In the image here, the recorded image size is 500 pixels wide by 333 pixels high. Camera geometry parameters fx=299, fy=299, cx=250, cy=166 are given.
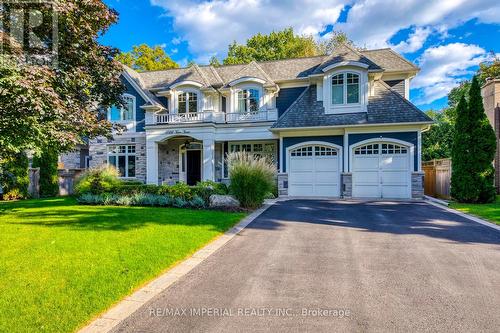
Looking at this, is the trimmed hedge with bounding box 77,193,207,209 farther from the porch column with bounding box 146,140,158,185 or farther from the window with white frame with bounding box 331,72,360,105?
the window with white frame with bounding box 331,72,360,105

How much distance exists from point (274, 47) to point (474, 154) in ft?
88.6

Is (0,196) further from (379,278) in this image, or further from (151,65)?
(151,65)

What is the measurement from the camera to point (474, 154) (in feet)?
40.1

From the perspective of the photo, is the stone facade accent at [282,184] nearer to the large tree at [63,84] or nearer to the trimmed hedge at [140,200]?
the trimmed hedge at [140,200]

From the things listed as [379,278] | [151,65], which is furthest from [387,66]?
[151,65]

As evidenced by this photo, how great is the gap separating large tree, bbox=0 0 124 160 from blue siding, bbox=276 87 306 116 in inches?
370

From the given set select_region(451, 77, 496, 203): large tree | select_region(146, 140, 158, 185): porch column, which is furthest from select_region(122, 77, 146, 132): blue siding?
select_region(451, 77, 496, 203): large tree

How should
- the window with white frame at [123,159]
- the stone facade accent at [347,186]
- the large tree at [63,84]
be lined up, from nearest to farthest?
1. the large tree at [63,84]
2. the stone facade accent at [347,186]
3. the window with white frame at [123,159]

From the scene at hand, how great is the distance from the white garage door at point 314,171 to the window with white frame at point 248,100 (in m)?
4.27

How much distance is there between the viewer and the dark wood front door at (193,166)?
758 inches

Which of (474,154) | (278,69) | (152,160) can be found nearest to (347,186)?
(474,154)

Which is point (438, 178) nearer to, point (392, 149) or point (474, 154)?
point (474, 154)

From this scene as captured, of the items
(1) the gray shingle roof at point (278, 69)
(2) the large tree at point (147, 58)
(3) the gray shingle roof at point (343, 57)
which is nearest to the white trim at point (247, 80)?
(1) the gray shingle roof at point (278, 69)

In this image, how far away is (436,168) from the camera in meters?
15.5
